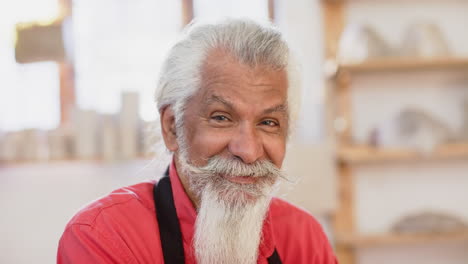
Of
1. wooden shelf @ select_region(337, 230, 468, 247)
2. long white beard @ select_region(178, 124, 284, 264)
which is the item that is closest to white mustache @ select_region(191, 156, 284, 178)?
long white beard @ select_region(178, 124, 284, 264)

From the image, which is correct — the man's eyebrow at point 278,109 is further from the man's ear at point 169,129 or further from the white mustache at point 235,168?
the man's ear at point 169,129

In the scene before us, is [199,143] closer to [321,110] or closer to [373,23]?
[321,110]

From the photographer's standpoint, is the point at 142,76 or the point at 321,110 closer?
the point at 321,110

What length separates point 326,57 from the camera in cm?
326

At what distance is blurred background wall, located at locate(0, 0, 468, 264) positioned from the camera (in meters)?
3.09

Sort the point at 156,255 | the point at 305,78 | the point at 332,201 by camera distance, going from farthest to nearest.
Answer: the point at 305,78, the point at 332,201, the point at 156,255

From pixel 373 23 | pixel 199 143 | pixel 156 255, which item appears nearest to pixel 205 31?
pixel 199 143

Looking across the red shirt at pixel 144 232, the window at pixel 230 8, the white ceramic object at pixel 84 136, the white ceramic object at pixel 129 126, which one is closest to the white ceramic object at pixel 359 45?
the window at pixel 230 8

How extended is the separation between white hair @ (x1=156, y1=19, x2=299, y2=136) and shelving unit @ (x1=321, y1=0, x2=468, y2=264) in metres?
1.69

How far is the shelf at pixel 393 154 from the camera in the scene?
3.11 metres

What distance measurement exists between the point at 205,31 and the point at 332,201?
6.22 ft

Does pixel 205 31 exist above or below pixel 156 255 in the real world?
above

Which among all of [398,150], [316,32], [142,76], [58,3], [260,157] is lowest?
[398,150]

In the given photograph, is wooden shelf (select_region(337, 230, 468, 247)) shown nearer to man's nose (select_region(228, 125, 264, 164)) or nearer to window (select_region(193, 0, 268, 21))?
window (select_region(193, 0, 268, 21))
